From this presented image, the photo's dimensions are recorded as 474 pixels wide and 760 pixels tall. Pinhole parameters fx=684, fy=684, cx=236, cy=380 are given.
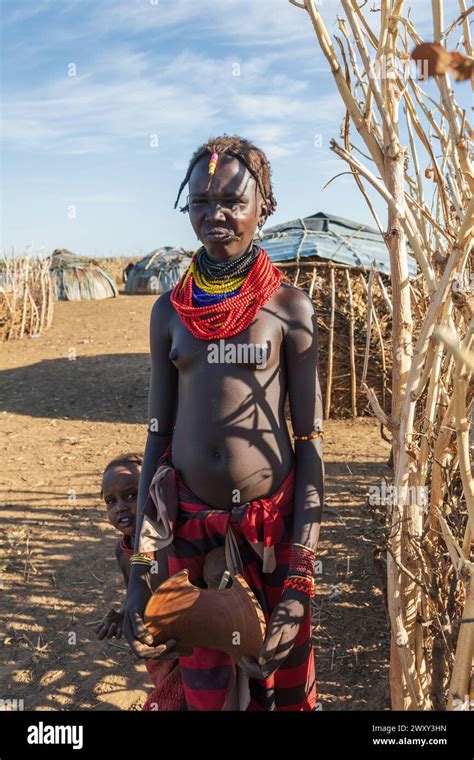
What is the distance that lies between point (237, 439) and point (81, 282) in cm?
1634

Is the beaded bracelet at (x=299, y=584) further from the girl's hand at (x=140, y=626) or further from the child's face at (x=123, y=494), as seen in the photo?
the child's face at (x=123, y=494)

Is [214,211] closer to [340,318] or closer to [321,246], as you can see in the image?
[340,318]

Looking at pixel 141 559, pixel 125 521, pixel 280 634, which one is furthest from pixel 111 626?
pixel 280 634

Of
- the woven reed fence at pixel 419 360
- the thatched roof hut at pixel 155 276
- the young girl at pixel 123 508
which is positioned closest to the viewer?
the woven reed fence at pixel 419 360

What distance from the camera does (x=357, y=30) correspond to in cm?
170

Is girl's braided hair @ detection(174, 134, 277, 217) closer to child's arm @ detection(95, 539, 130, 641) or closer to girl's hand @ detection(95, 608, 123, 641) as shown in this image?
child's arm @ detection(95, 539, 130, 641)

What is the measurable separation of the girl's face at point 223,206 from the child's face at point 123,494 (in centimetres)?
101

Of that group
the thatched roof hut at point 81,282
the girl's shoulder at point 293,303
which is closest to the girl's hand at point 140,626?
the girl's shoulder at point 293,303

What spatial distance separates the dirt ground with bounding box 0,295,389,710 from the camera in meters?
2.86

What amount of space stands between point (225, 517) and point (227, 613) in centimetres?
24

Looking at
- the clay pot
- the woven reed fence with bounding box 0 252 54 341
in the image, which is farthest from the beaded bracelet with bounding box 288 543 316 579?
the woven reed fence with bounding box 0 252 54 341

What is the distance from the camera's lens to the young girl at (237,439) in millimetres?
1784

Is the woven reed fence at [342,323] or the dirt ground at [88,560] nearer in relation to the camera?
the dirt ground at [88,560]
